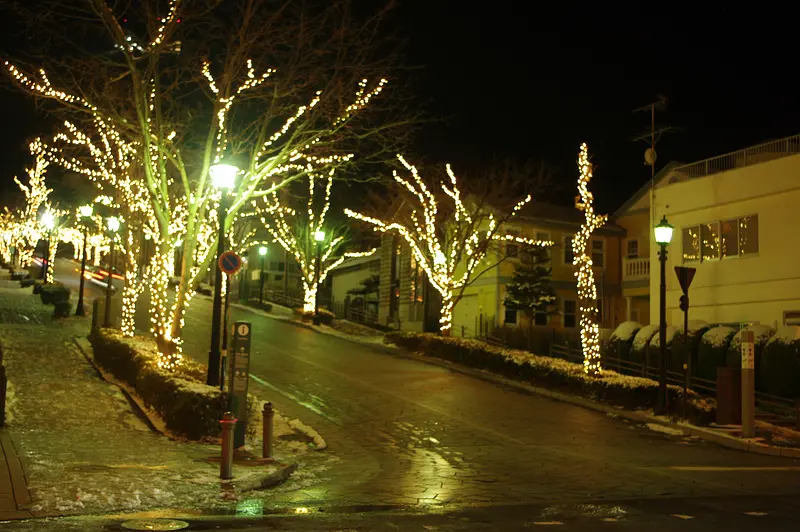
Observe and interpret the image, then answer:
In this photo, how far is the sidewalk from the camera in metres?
10.4

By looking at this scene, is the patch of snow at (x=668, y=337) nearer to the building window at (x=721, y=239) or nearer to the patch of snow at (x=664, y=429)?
the building window at (x=721, y=239)

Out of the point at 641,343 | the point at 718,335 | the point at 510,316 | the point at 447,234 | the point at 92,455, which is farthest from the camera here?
the point at 510,316

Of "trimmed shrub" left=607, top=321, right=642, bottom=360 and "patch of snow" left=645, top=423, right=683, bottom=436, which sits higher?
"trimmed shrub" left=607, top=321, right=642, bottom=360

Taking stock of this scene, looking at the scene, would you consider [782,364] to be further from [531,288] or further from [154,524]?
[154,524]

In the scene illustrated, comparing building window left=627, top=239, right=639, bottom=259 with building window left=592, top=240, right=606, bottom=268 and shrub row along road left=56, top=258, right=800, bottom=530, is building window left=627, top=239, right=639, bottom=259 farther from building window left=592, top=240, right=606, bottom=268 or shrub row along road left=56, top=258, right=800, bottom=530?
shrub row along road left=56, top=258, right=800, bottom=530

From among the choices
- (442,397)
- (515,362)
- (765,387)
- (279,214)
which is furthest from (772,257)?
(279,214)

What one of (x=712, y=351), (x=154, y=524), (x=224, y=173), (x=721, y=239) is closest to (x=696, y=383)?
(x=712, y=351)

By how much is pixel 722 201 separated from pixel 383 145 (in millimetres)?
14124

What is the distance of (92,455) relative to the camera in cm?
1350

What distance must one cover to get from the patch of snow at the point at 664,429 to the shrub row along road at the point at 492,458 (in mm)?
405

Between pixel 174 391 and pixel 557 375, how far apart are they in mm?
12984

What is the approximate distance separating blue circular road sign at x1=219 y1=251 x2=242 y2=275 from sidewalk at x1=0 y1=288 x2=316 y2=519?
333 centimetres

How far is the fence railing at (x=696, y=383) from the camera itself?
21844mm

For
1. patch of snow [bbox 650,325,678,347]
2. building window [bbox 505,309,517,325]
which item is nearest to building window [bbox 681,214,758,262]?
patch of snow [bbox 650,325,678,347]
